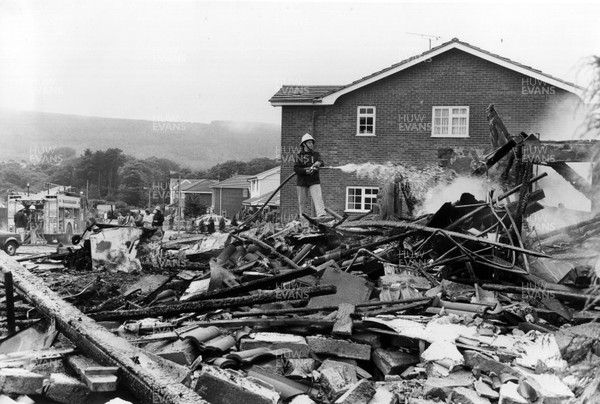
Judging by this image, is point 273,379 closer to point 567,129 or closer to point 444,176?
point 444,176

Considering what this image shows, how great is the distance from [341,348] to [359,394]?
87 cm

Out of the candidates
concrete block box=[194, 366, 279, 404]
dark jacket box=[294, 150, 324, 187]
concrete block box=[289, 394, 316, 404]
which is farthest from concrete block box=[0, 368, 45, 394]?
dark jacket box=[294, 150, 324, 187]

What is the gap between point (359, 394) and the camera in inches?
165

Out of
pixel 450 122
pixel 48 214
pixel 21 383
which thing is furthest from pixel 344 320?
pixel 48 214

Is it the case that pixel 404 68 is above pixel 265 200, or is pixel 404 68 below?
above

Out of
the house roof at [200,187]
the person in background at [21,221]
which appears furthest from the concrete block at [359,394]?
the house roof at [200,187]

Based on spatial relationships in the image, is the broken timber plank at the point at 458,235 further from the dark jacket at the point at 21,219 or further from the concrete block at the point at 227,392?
the dark jacket at the point at 21,219

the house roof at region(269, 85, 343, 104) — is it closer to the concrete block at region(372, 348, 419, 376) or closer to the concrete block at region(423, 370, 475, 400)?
the concrete block at region(372, 348, 419, 376)

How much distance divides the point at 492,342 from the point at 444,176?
6807 millimetres

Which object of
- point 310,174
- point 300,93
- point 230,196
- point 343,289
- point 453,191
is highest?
point 300,93

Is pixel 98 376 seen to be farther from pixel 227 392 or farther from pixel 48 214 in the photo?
pixel 48 214

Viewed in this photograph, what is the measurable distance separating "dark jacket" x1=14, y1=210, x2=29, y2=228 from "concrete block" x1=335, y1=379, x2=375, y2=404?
82.7 feet

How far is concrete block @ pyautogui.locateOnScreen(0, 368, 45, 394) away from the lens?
11.6 feet

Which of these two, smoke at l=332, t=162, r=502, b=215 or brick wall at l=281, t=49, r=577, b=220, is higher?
brick wall at l=281, t=49, r=577, b=220
